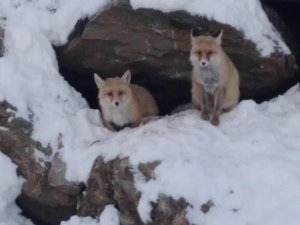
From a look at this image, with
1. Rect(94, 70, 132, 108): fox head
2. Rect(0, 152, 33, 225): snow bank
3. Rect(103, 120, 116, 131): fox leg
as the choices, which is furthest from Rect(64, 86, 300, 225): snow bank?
Rect(0, 152, 33, 225): snow bank

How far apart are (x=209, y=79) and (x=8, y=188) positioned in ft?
9.66

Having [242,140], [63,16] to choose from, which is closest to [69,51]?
[63,16]

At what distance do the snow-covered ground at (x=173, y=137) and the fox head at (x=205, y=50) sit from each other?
1.57 feet

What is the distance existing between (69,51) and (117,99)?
3.56 ft

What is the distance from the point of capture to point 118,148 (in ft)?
27.8

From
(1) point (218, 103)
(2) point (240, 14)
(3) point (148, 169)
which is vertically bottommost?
(1) point (218, 103)

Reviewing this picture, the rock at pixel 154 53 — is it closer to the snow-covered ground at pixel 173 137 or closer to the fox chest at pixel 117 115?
the snow-covered ground at pixel 173 137

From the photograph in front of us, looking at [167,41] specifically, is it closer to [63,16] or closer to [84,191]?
[63,16]

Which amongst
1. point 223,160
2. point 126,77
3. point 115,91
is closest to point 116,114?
point 115,91

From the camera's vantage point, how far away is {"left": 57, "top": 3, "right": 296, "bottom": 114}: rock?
31.1 feet

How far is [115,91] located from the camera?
9.48 m

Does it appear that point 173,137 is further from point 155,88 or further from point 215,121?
point 155,88

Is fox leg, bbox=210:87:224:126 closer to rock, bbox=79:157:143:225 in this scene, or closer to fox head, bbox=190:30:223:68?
fox head, bbox=190:30:223:68

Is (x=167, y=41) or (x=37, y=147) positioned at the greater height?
(x=167, y=41)
